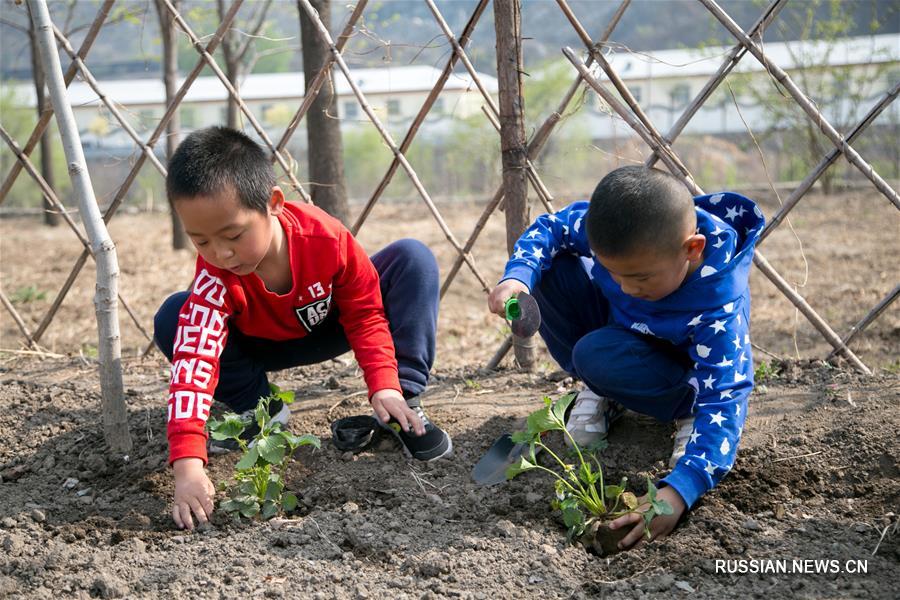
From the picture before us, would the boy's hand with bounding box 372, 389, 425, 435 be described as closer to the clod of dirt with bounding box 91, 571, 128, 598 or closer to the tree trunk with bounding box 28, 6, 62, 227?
the clod of dirt with bounding box 91, 571, 128, 598

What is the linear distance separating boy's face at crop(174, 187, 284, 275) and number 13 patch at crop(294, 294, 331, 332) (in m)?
0.26

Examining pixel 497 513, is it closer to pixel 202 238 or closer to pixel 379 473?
pixel 379 473

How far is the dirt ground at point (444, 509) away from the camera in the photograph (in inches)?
61.7

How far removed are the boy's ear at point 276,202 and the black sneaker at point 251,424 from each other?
16.6 inches

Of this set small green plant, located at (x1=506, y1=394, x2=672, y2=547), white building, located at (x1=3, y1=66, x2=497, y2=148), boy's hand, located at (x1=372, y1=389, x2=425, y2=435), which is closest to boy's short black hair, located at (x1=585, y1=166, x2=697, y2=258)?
small green plant, located at (x1=506, y1=394, x2=672, y2=547)

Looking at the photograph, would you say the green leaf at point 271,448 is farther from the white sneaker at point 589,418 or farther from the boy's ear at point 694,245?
the boy's ear at point 694,245

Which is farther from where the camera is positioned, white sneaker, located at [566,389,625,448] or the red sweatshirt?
white sneaker, located at [566,389,625,448]

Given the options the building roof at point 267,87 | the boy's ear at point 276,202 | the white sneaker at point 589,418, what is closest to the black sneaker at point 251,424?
the boy's ear at point 276,202

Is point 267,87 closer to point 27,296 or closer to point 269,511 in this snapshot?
point 27,296

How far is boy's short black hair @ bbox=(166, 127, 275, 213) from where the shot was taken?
5.86 feet

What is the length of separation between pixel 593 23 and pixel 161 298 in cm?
2813

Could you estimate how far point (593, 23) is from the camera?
99.5 feet

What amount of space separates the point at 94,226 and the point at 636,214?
1.29 metres

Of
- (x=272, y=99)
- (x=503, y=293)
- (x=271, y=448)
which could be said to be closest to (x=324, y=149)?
(x=503, y=293)
